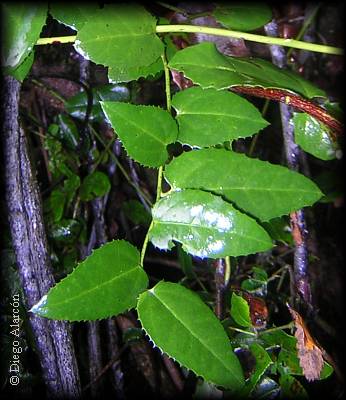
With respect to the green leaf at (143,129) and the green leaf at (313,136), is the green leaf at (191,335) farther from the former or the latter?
the green leaf at (313,136)

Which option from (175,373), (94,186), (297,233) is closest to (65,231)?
(94,186)

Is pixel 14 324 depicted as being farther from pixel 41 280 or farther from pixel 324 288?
pixel 324 288

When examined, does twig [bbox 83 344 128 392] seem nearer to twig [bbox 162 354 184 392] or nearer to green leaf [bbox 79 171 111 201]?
twig [bbox 162 354 184 392]

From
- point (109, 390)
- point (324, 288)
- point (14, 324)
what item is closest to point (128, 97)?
point (14, 324)

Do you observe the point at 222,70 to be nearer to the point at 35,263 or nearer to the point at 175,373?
the point at 35,263

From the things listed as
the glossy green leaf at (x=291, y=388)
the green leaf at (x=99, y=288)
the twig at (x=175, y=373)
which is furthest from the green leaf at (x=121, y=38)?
the twig at (x=175, y=373)

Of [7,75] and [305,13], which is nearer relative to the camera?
[7,75]
